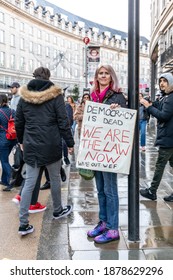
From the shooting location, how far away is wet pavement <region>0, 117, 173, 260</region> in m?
3.80

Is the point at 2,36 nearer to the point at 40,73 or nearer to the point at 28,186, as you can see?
the point at 40,73

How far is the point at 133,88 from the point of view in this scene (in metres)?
3.88

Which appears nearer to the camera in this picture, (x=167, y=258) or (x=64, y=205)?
(x=167, y=258)

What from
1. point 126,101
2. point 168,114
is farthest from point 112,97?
point 168,114

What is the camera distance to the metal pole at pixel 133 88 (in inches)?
151

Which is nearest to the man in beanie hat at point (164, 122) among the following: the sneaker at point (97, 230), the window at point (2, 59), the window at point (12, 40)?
the sneaker at point (97, 230)

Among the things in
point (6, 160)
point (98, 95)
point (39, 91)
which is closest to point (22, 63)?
point (6, 160)

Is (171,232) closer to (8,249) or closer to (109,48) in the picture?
(8,249)

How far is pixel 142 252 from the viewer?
3.82 metres

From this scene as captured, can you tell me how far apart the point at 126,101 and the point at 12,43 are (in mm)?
64814

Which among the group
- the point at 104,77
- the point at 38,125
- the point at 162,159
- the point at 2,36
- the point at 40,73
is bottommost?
the point at 162,159

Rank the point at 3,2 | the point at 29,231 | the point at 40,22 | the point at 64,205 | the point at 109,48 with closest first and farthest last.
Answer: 1. the point at 29,231
2. the point at 64,205
3. the point at 3,2
4. the point at 40,22
5. the point at 109,48

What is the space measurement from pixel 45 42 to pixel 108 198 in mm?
77606

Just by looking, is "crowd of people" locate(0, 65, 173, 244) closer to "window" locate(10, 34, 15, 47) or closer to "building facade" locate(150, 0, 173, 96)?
"building facade" locate(150, 0, 173, 96)
